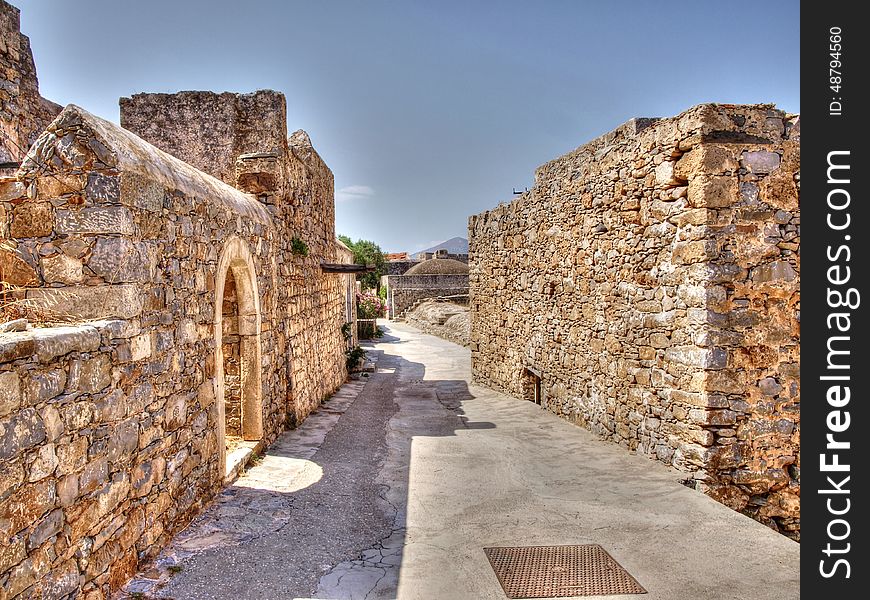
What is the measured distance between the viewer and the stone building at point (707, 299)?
17.4 ft

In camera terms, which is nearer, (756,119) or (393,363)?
(756,119)

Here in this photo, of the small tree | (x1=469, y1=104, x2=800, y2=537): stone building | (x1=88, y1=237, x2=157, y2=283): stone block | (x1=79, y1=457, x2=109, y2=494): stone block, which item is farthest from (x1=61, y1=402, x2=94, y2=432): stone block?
the small tree

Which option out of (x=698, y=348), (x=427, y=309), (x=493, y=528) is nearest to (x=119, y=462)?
(x=493, y=528)

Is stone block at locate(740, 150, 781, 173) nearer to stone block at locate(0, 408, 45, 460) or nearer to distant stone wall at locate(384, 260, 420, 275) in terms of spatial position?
stone block at locate(0, 408, 45, 460)

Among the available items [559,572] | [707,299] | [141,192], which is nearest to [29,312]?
[141,192]

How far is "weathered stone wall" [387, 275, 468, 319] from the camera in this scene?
32.2 m

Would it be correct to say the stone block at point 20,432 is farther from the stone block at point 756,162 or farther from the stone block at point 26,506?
the stone block at point 756,162

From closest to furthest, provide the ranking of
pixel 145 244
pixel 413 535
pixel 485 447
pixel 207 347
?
pixel 145 244, pixel 413 535, pixel 207 347, pixel 485 447

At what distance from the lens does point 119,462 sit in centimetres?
333

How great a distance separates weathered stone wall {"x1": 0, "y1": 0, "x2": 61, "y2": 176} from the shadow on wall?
4447 mm

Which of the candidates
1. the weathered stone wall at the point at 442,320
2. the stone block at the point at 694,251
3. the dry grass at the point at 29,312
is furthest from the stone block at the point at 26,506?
the weathered stone wall at the point at 442,320

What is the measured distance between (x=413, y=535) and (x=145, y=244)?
9.32 feet
